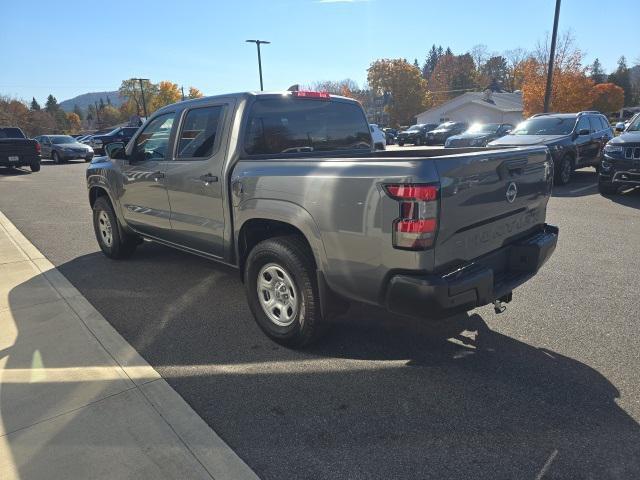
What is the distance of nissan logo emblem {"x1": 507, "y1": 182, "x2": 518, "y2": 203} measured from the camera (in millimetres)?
3068

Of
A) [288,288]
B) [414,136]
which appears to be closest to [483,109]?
[414,136]

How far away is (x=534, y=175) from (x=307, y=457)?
2479 millimetres

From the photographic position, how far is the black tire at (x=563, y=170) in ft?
35.2

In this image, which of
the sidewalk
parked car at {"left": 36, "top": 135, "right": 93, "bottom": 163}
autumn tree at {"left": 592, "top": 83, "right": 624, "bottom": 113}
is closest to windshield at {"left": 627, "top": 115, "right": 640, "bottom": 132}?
the sidewalk

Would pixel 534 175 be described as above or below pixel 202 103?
below

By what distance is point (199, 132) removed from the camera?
4117mm

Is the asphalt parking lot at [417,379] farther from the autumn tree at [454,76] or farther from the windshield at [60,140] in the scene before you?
the autumn tree at [454,76]

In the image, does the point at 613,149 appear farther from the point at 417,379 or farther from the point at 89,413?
the point at 89,413

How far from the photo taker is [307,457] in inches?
90.9

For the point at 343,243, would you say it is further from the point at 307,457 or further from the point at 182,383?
the point at 182,383

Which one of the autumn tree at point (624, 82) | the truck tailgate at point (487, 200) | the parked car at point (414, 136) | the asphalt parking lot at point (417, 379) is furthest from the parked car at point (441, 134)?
the autumn tree at point (624, 82)

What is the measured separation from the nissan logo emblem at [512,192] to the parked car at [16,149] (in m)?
19.8

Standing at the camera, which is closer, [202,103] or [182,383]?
[182,383]

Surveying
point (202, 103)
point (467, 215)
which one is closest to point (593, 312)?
point (467, 215)
